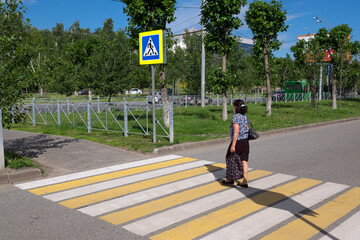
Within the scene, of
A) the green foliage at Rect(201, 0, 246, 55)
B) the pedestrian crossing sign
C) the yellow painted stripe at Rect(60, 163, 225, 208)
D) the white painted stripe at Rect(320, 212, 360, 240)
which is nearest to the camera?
the white painted stripe at Rect(320, 212, 360, 240)

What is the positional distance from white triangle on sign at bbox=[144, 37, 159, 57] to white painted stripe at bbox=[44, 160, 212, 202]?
144 inches

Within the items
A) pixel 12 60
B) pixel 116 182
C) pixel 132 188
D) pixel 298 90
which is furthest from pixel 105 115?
pixel 298 90

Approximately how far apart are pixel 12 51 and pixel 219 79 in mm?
10487

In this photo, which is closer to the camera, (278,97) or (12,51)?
(12,51)

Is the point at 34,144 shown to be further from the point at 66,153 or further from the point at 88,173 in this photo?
the point at 88,173

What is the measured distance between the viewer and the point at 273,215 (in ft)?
14.6

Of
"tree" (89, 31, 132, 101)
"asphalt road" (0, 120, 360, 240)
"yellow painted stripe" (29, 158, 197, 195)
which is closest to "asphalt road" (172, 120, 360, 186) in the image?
"asphalt road" (0, 120, 360, 240)

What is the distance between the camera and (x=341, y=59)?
83.6 ft

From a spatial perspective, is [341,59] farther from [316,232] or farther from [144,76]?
[316,232]

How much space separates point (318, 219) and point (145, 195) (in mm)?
2627

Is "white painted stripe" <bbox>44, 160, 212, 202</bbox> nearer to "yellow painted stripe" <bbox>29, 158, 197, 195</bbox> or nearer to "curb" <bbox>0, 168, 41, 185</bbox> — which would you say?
"yellow painted stripe" <bbox>29, 158, 197, 195</bbox>

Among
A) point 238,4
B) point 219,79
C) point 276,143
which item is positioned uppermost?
point 238,4

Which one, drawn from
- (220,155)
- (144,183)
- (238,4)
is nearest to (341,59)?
(238,4)

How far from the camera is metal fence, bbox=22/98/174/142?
37.6 feet
